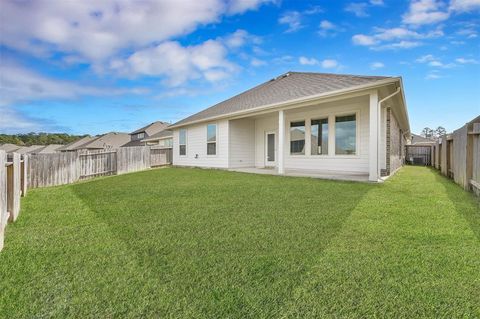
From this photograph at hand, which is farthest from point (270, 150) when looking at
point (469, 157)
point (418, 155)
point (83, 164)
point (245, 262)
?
point (418, 155)

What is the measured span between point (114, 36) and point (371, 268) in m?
12.3

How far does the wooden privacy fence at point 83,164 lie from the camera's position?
9.46m

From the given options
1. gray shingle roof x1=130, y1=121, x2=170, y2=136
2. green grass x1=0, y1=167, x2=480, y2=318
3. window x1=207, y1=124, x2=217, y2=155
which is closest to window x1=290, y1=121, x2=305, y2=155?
window x1=207, y1=124, x2=217, y2=155

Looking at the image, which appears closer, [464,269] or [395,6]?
[464,269]

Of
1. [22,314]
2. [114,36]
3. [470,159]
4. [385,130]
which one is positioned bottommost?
[22,314]

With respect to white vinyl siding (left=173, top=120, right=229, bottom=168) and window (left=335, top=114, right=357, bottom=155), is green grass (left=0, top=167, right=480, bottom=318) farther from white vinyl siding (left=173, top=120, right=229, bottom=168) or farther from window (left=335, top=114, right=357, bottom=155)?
white vinyl siding (left=173, top=120, right=229, bottom=168)

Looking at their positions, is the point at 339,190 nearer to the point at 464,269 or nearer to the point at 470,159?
the point at 470,159

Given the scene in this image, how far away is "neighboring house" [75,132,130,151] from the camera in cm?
4408

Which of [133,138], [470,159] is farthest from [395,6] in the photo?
[133,138]

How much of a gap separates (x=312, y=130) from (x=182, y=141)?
358 inches

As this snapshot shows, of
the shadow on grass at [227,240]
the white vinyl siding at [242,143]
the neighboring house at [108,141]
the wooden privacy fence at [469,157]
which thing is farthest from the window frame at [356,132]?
the neighboring house at [108,141]

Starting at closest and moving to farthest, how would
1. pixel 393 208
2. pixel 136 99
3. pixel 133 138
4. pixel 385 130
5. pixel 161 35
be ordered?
pixel 393 208
pixel 385 130
pixel 161 35
pixel 136 99
pixel 133 138

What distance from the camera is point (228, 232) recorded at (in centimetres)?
350

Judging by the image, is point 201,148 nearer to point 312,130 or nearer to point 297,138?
point 297,138
